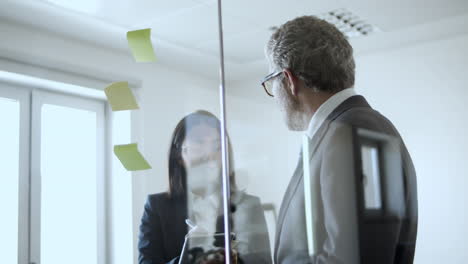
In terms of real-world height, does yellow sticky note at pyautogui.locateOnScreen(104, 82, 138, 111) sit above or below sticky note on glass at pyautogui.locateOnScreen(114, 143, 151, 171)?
above

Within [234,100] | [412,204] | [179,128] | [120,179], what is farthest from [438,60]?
[120,179]

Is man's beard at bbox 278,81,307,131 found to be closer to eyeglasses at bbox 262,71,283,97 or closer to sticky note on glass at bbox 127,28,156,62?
eyeglasses at bbox 262,71,283,97

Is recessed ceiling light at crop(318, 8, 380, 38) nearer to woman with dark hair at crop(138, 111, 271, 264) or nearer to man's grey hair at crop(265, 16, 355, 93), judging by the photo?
man's grey hair at crop(265, 16, 355, 93)

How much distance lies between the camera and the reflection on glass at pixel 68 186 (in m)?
0.75

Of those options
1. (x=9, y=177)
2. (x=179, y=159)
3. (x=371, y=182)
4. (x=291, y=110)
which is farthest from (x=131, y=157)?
(x=371, y=182)

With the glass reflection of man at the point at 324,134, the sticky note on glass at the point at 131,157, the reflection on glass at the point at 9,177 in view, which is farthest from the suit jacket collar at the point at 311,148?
the reflection on glass at the point at 9,177

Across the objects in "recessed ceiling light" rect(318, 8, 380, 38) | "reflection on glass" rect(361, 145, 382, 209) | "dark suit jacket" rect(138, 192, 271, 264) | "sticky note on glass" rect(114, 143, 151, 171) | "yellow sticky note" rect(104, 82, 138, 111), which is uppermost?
"recessed ceiling light" rect(318, 8, 380, 38)

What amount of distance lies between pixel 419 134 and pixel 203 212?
416 millimetres

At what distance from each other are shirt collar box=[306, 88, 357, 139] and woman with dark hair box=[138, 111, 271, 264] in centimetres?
17

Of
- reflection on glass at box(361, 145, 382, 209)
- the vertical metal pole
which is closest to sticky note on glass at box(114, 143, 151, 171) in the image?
the vertical metal pole

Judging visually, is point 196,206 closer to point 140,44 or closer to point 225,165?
point 225,165

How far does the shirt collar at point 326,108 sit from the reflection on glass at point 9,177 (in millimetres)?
484

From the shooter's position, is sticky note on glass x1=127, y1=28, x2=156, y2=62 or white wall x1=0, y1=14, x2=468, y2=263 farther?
sticky note on glass x1=127, y1=28, x2=156, y2=62

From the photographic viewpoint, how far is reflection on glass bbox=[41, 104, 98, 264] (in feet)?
2.46
